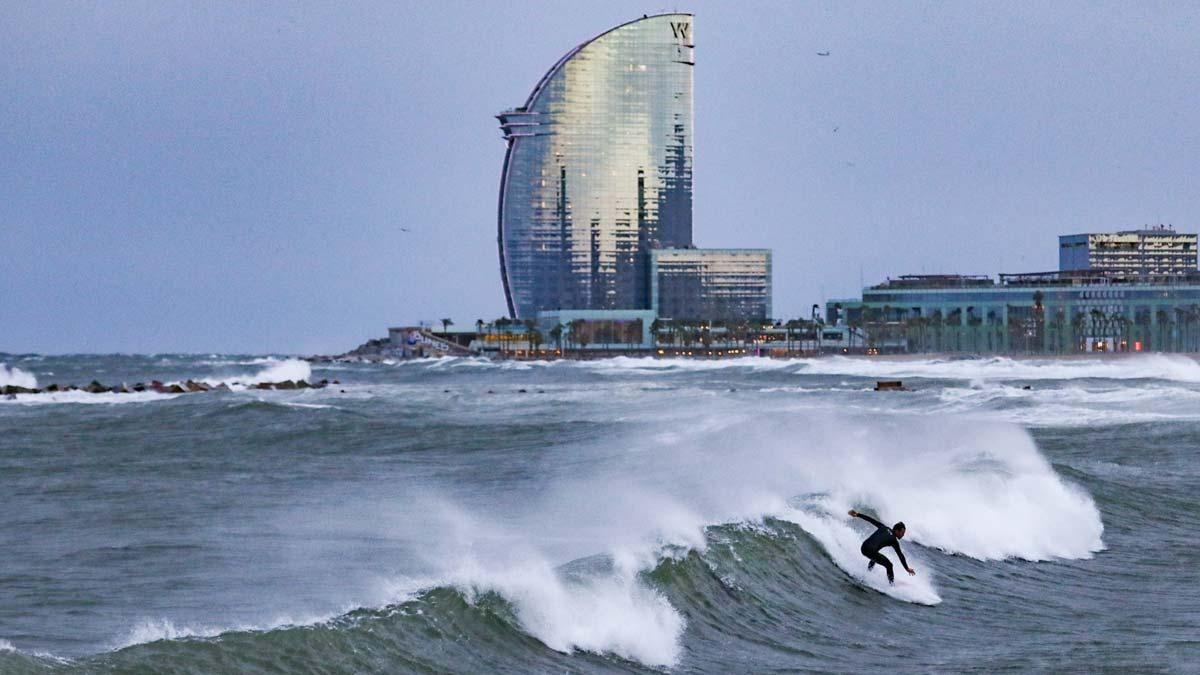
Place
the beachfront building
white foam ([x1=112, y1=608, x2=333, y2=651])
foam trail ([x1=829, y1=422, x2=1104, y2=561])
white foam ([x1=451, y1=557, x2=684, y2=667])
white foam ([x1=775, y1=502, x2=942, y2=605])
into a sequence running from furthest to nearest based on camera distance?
the beachfront building, foam trail ([x1=829, y1=422, x2=1104, y2=561]), white foam ([x1=775, y1=502, x2=942, y2=605]), white foam ([x1=451, y1=557, x2=684, y2=667]), white foam ([x1=112, y1=608, x2=333, y2=651])

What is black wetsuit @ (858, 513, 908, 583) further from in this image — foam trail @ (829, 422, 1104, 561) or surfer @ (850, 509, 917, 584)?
foam trail @ (829, 422, 1104, 561)

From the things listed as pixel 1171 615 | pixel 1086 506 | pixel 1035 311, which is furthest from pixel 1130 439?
pixel 1035 311

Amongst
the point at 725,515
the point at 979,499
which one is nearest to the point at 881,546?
the point at 725,515

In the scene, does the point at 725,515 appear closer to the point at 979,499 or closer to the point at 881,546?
the point at 881,546

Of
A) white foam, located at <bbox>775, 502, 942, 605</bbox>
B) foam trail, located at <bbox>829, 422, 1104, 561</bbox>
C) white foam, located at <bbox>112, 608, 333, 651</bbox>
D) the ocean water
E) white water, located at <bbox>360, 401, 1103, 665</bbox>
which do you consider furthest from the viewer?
foam trail, located at <bbox>829, 422, 1104, 561</bbox>

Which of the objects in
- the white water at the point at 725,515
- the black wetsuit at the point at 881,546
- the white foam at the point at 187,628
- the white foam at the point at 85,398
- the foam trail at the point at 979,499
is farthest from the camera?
the white foam at the point at 85,398

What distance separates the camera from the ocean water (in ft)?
45.0

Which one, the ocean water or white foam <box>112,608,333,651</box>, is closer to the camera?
white foam <box>112,608,333,651</box>

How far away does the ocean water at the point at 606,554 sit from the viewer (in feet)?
45.0

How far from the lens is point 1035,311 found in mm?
198875

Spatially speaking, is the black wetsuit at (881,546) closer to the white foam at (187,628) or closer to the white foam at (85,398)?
the white foam at (187,628)

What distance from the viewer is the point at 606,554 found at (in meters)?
16.8

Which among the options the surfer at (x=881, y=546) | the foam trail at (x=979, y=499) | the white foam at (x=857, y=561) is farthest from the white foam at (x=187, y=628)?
the foam trail at (x=979, y=499)

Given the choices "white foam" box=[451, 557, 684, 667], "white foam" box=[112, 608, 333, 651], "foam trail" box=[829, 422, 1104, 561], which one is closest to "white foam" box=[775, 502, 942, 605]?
"foam trail" box=[829, 422, 1104, 561]
